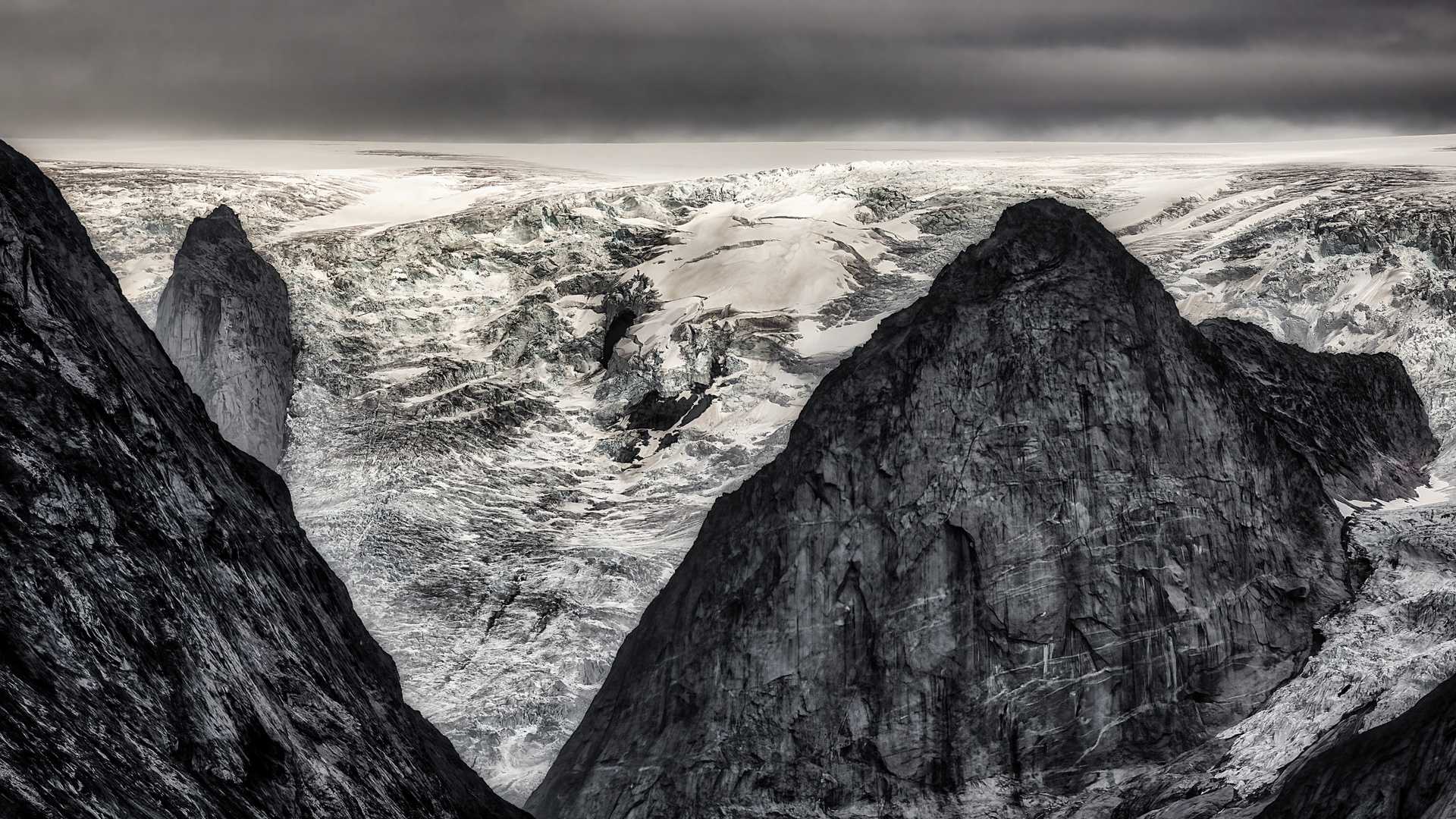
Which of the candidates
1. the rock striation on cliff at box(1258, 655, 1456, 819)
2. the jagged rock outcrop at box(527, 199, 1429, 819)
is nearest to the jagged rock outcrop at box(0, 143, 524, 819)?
the jagged rock outcrop at box(527, 199, 1429, 819)

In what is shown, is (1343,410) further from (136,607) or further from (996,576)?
(136,607)

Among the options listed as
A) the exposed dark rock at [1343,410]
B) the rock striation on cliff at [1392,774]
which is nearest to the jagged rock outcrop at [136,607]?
the rock striation on cliff at [1392,774]

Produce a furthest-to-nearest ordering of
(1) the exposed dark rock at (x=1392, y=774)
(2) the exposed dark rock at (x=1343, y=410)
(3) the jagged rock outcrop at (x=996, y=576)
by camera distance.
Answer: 1. (2) the exposed dark rock at (x=1343, y=410)
2. (3) the jagged rock outcrop at (x=996, y=576)
3. (1) the exposed dark rock at (x=1392, y=774)

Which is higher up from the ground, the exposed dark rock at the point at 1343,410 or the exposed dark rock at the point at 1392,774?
the exposed dark rock at the point at 1343,410

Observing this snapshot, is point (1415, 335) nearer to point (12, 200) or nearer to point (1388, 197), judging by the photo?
point (1388, 197)

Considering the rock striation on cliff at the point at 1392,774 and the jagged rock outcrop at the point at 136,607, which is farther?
the rock striation on cliff at the point at 1392,774

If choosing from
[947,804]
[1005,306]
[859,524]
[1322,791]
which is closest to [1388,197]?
[1005,306]

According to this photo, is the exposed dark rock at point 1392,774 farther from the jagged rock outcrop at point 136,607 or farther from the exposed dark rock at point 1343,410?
the exposed dark rock at point 1343,410
